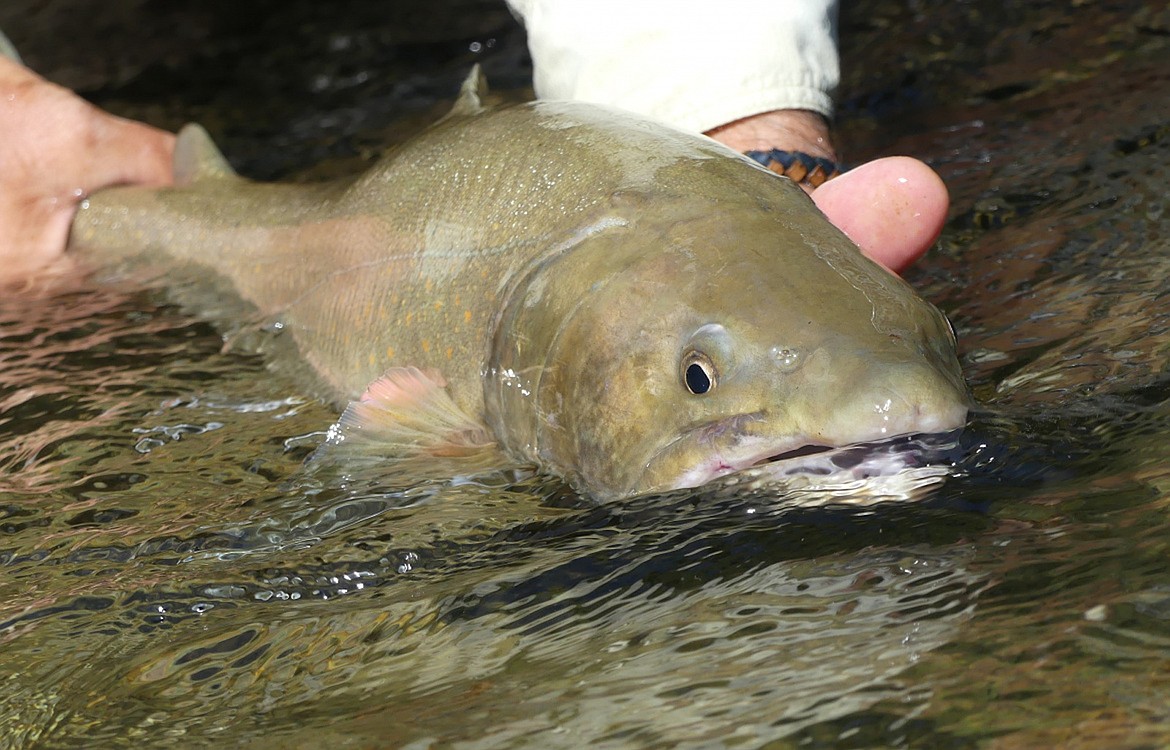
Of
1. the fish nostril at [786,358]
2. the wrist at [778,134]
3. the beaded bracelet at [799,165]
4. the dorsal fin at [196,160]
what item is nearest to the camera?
the fish nostril at [786,358]

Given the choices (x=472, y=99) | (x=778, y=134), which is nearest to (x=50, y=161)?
(x=472, y=99)

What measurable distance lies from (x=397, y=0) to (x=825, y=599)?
5782 mm

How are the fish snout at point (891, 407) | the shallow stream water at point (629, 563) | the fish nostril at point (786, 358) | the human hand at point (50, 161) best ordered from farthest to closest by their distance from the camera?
the human hand at point (50, 161) → the fish nostril at point (786, 358) → the fish snout at point (891, 407) → the shallow stream water at point (629, 563)

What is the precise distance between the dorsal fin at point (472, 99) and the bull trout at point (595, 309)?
10 mm

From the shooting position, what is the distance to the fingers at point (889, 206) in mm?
2934

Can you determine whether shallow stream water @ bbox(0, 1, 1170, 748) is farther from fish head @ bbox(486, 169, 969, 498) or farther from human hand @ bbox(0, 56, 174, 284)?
human hand @ bbox(0, 56, 174, 284)

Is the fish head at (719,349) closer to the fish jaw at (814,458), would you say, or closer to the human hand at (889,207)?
the fish jaw at (814,458)

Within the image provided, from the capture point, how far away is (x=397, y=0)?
7.14m

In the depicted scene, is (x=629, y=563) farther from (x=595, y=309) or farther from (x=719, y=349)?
(x=595, y=309)

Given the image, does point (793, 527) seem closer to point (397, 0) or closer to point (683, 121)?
point (683, 121)

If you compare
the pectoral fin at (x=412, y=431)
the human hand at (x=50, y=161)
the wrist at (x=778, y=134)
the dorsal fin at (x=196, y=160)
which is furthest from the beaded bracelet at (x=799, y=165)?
the human hand at (x=50, y=161)

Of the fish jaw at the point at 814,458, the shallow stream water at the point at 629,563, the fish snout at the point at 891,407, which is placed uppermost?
the fish snout at the point at 891,407

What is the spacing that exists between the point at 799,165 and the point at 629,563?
4.72 feet

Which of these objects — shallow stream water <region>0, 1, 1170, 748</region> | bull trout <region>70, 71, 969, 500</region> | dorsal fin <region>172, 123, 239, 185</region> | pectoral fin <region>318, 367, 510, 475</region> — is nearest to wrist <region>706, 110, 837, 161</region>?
shallow stream water <region>0, 1, 1170, 748</region>
